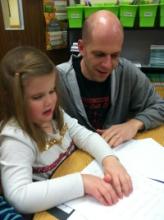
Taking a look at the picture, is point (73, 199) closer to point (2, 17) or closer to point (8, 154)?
point (8, 154)

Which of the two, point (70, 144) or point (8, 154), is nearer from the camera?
point (8, 154)

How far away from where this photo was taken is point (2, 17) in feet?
6.46

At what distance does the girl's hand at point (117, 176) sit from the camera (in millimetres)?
719

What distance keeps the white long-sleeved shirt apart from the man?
1.34 ft

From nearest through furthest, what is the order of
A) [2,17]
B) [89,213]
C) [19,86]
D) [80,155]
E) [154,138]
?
[89,213]
[19,86]
[80,155]
[154,138]
[2,17]

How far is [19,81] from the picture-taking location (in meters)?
0.78

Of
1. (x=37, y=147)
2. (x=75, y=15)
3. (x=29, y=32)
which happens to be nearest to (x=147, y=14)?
(x=75, y=15)

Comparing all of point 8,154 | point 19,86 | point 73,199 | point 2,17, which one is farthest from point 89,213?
point 2,17

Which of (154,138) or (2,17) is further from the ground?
(2,17)

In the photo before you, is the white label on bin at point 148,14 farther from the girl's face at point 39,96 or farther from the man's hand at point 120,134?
the girl's face at point 39,96

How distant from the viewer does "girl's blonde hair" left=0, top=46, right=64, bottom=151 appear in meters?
0.78

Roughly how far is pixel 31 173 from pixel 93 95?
0.68 metres

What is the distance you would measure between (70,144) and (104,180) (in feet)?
0.83

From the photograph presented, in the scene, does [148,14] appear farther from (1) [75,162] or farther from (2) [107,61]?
(1) [75,162]
